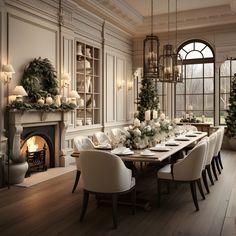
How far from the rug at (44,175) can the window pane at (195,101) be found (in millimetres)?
5166

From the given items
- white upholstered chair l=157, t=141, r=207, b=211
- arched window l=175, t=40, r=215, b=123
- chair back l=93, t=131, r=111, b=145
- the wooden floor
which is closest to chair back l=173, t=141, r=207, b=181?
white upholstered chair l=157, t=141, r=207, b=211

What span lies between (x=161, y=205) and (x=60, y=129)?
324cm

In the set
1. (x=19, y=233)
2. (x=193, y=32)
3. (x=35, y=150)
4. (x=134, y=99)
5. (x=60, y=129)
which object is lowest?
(x=19, y=233)

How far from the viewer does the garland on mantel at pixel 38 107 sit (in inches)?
206

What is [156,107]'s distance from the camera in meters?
10.0

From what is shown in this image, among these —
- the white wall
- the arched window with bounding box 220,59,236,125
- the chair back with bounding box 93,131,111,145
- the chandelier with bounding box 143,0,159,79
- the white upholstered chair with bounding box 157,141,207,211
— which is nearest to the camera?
the white upholstered chair with bounding box 157,141,207,211

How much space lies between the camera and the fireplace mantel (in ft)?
17.4

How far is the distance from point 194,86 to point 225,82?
978 millimetres

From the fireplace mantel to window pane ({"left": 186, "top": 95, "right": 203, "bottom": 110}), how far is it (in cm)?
502

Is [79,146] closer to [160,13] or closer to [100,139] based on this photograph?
[100,139]

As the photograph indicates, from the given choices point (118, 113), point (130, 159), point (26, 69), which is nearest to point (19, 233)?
point (130, 159)

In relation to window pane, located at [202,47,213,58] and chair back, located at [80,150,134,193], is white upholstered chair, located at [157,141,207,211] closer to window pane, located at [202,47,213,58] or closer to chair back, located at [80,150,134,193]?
chair back, located at [80,150,134,193]

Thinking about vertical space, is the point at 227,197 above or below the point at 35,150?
below

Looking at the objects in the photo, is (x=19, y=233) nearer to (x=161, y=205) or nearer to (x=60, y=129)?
(x=161, y=205)
